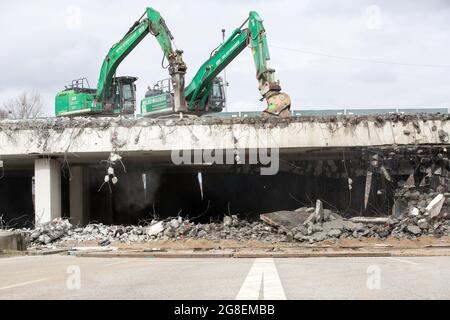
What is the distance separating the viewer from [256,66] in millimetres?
25812

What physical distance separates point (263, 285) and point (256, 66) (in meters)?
17.7

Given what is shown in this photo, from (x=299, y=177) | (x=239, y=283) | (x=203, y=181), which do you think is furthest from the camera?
(x=203, y=181)

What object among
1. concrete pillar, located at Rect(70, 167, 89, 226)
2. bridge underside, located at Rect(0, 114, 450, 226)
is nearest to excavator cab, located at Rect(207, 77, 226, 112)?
bridge underside, located at Rect(0, 114, 450, 226)

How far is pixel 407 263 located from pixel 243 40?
16.4 m

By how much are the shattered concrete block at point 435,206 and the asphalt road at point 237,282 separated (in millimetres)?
10836

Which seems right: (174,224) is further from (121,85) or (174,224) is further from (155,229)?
(121,85)

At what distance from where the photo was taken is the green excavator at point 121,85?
28.2 metres

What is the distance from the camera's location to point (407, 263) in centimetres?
1339

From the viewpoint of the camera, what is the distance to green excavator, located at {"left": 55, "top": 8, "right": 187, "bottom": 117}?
28172 mm

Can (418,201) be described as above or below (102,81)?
below

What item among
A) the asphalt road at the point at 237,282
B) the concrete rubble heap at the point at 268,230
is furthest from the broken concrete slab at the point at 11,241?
the asphalt road at the point at 237,282

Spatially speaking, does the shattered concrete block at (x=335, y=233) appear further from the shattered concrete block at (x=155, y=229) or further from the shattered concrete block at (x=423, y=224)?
the shattered concrete block at (x=155, y=229)
